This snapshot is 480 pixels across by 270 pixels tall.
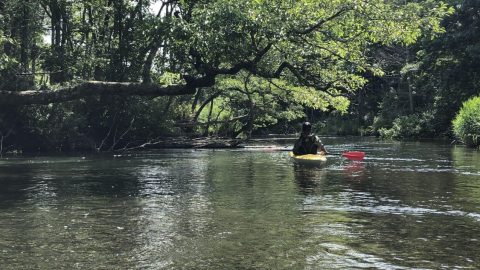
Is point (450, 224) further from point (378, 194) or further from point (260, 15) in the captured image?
point (260, 15)

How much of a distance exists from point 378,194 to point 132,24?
75.9ft

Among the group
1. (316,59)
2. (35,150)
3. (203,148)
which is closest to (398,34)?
(316,59)

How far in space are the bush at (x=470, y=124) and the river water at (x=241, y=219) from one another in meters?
13.1

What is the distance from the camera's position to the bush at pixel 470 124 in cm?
2964

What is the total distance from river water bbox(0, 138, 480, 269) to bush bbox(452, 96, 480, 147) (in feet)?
43.0

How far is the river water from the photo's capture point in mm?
6836

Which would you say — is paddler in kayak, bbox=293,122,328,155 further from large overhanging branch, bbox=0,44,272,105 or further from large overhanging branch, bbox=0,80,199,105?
large overhanging branch, bbox=0,80,199,105

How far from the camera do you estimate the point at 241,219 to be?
375 inches

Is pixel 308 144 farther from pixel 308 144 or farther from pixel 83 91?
pixel 83 91

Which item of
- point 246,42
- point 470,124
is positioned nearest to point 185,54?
point 246,42

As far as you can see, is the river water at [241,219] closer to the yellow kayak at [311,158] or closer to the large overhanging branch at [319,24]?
the yellow kayak at [311,158]

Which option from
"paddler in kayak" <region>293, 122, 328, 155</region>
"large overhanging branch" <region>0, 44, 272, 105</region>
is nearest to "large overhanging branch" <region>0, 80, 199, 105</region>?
"large overhanging branch" <region>0, 44, 272, 105</region>

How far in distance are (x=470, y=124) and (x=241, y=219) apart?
24.6 metres

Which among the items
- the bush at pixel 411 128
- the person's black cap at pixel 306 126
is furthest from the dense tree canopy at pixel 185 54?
the bush at pixel 411 128
